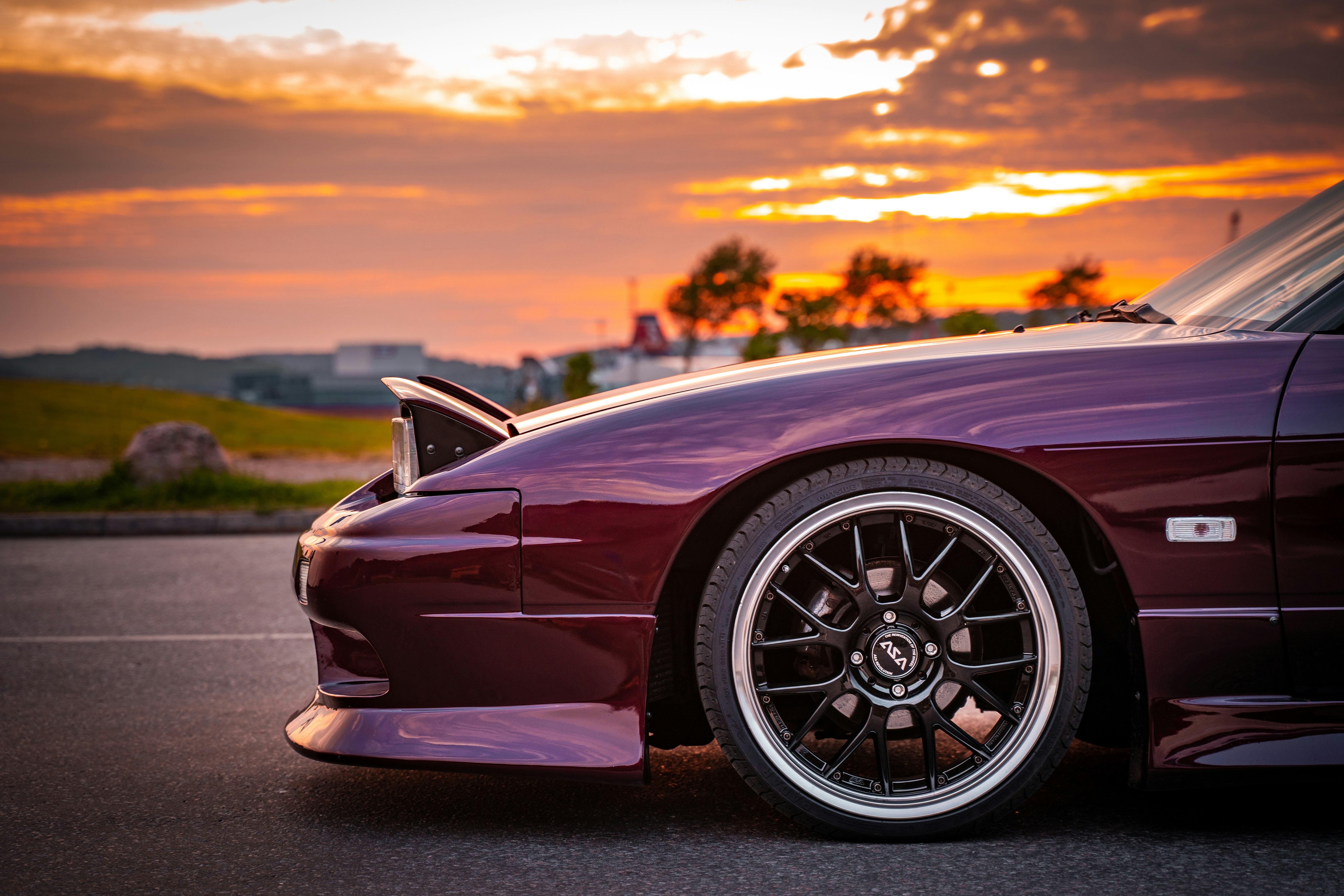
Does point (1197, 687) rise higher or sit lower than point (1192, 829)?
higher

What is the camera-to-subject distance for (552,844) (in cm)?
218

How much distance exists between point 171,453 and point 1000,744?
10.4 m

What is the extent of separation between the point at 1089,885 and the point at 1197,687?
45 cm

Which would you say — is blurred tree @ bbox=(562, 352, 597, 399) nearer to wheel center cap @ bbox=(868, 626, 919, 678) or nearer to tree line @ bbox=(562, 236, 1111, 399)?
tree line @ bbox=(562, 236, 1111, 399)

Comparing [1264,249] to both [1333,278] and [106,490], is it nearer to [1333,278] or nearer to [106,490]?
[1333,278]

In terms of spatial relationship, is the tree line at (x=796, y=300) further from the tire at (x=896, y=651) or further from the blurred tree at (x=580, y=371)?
the tire at (x=896, y=651)

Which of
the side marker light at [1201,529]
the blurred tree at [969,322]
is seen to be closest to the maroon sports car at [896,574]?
the side marker light at [1201,529]

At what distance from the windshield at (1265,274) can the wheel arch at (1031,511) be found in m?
0.57

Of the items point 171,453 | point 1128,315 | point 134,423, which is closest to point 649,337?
point 134,423

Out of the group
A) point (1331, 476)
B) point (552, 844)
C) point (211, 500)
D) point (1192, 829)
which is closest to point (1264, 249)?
point (1331, 476)

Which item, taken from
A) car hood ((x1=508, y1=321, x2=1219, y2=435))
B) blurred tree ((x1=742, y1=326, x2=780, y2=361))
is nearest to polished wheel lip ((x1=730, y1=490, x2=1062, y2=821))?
car hood ((x1=508, y1=321, x2=1219, y2=435))

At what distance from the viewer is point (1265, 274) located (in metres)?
2.42

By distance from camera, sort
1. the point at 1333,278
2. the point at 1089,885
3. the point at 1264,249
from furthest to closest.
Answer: the point at 1264,249
the point at 1333,278
the point at 1089,885

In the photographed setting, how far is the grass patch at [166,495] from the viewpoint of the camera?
9375mm
